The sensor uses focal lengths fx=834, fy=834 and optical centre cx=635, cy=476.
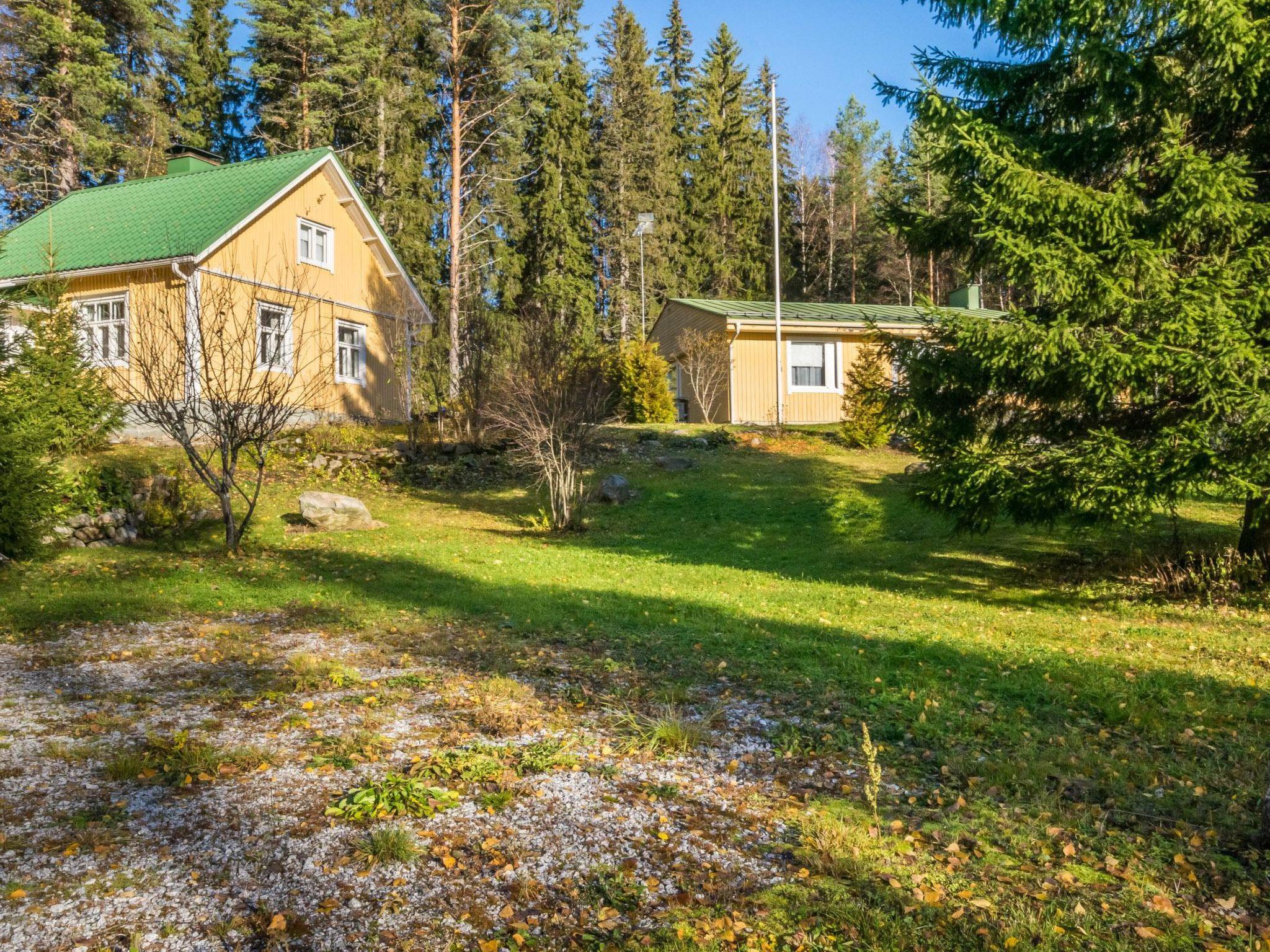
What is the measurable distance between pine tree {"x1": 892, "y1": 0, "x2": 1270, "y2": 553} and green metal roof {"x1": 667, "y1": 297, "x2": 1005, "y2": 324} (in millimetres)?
14013

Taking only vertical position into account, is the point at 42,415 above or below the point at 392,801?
above

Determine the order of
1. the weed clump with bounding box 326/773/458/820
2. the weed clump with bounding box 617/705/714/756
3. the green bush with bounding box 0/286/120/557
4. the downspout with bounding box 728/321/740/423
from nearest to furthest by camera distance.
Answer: the weed clump with bounding box 326/773/458/820 < the weed clump with bounding box 617/705/714/756 < the green bush with bounding box 0/286/120/557 < the downspout with bounding box 728/321/740/423

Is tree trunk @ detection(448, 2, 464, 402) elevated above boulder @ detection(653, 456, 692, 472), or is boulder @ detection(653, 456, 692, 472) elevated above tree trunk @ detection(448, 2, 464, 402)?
tree trunk @ detection(448, 2, 464, 402)

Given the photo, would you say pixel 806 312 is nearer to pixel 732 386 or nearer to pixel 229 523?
pixel 732 386

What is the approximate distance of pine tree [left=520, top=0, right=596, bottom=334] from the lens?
34625 millimetres

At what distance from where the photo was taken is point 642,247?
126 ft

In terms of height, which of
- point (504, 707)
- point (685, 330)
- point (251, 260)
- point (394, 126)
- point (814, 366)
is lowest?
point (504, 707)

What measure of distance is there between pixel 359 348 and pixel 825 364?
12795 mm

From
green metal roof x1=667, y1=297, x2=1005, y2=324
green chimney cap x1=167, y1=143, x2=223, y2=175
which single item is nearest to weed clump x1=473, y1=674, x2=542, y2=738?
green metal roof x1=667, y1=297, x2=1005, y2=324

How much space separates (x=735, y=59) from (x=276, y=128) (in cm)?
2717

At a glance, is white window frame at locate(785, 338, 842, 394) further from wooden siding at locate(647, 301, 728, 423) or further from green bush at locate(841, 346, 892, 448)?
green bush at locate(841, 346, 892, 448)

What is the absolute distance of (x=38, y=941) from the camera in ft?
8.92

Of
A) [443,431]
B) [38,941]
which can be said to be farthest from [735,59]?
[38,941]

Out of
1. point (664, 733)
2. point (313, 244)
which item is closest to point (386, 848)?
point (664, 733)
